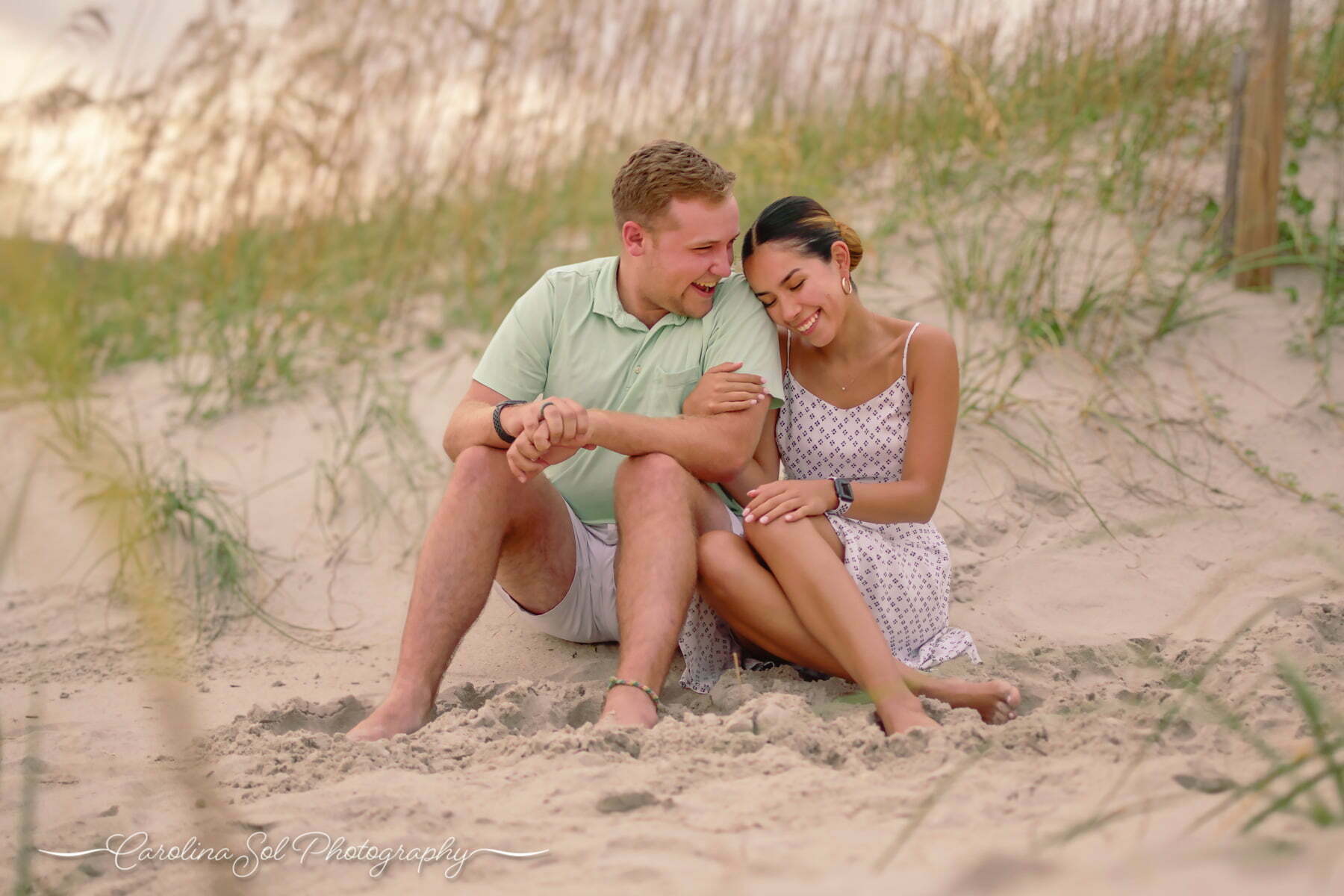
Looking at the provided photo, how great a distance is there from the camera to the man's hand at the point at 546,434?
2.42m

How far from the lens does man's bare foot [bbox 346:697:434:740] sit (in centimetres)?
231

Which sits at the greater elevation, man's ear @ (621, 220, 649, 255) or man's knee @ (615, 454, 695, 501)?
man's ear @ (621, 220, 649, 255)

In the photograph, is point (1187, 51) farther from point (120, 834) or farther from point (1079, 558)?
point (120, 834)

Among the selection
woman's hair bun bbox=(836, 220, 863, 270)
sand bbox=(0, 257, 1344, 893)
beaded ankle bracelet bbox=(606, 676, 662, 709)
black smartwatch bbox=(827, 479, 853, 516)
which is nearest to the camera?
sand bbox=(0, 257, 1344, 893)

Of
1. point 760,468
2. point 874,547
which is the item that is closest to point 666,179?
point 760,468

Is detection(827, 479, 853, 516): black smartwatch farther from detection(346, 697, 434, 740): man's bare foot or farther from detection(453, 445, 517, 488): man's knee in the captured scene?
detection(346, 697, 434, 740): man's bare foot

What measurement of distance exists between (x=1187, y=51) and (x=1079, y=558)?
3036mm

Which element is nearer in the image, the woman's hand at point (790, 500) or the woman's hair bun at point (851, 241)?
the woman's hand at point (790, 500)

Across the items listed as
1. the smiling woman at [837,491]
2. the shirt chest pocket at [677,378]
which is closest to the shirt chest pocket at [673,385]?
the shirt chest pocket at [677,378]

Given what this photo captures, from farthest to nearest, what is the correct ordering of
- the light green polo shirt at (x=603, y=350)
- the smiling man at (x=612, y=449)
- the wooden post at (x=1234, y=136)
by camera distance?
the wooden post at (x=1234, y=136) < the light green polo shirt at (x=603, y=350) < the smiling man at (x=612, y=449)

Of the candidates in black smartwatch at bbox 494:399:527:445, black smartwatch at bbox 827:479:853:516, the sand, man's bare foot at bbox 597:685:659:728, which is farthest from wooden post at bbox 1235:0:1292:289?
man's bare foot at bbox 597:685:659:728

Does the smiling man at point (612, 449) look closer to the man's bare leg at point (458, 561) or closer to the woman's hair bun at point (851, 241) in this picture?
the man's bare leg at point (458, 561)

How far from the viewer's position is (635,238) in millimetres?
2826

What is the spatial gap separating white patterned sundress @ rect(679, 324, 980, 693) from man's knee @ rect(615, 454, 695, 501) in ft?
1.07
